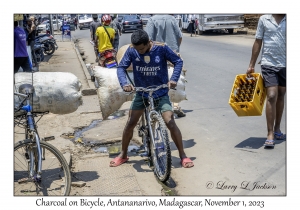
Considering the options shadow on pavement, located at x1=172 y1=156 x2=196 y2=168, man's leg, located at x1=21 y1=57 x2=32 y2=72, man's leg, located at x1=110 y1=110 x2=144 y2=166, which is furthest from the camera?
man's leg, located at x1=21 y1=57 x2=32 y2=72

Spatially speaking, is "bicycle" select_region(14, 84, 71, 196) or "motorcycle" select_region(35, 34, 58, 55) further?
"motorcycle" select_region(35, 34, 58, 55)

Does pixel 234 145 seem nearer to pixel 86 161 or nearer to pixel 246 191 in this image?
pixel 246 191

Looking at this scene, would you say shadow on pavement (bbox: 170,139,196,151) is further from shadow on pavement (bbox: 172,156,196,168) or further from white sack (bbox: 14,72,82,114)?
white sack (bbox: 14,72,82,114)

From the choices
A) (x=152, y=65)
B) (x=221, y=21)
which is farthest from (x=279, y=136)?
(x=221, y=21)

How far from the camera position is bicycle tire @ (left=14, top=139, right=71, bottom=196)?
426 cm

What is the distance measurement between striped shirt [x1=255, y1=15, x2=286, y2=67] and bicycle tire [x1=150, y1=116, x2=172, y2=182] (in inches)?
70.0

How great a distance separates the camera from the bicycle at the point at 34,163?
13.8 feet

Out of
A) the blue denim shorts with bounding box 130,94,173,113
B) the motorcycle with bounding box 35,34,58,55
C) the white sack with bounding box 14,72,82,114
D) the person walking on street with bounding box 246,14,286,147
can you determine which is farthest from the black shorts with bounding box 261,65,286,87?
the motorcycle with bounding box 35,34,58,55

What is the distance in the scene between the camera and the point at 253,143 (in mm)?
5953

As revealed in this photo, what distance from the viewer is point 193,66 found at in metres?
13.2

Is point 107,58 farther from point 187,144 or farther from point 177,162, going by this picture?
point 177,162

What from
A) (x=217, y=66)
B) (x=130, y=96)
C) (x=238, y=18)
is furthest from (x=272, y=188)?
(x=238, y=18)

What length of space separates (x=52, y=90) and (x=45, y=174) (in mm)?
965

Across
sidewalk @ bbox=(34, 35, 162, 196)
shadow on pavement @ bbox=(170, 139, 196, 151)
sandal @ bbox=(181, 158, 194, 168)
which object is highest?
sandal @ bbox=(181, 158, 194, 168)
